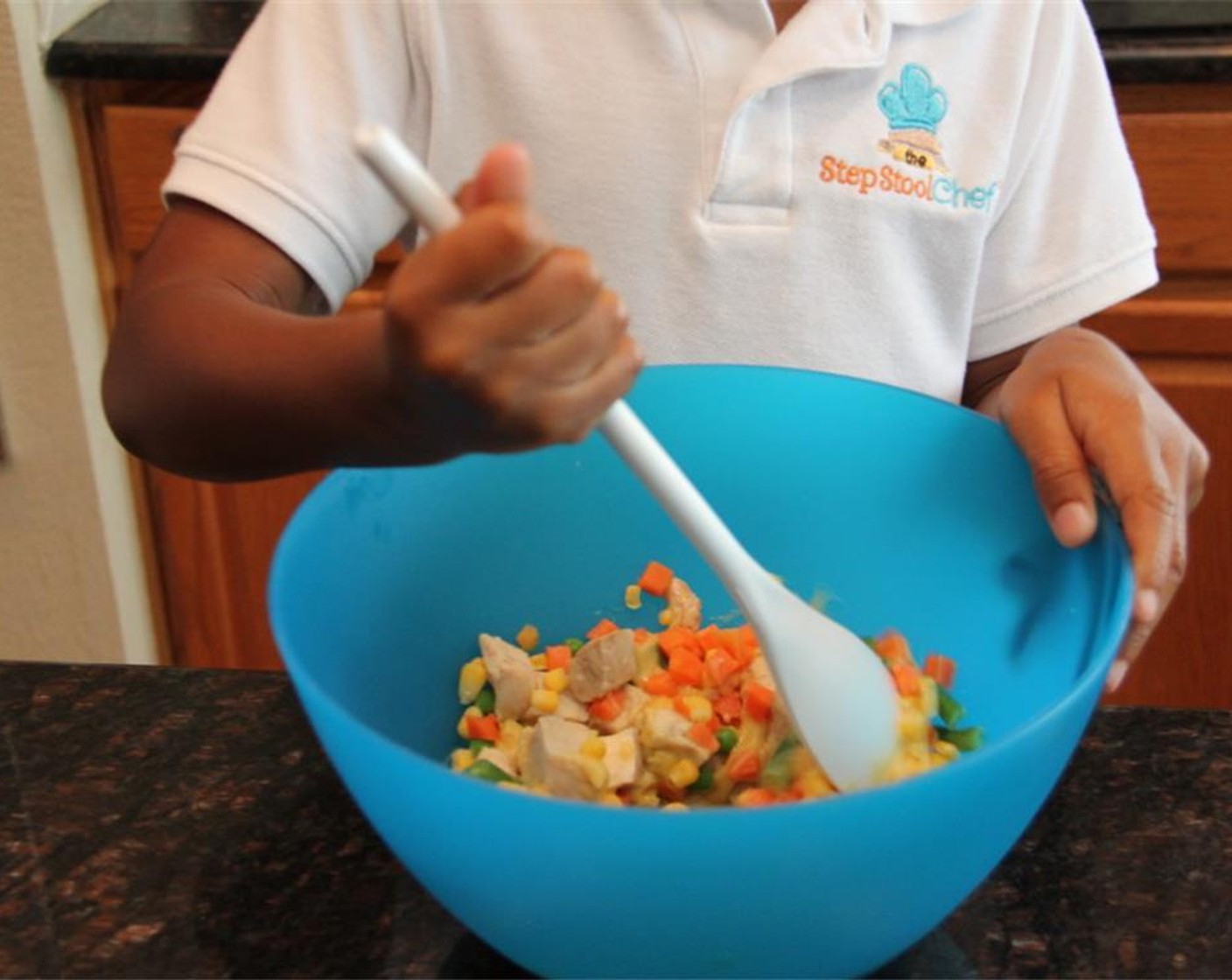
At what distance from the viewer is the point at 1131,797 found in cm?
65

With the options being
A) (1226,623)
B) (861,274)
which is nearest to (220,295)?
(861,274)

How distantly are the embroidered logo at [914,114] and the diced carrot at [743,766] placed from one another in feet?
1.36

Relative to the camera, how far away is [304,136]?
812 mm

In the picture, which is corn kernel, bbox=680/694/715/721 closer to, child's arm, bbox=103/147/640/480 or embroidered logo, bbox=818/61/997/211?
child's arm, bbox=103/147/640/480

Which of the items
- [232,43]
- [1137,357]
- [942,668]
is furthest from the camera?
[1137,357]

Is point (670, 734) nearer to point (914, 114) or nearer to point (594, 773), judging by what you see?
point (594, 773)

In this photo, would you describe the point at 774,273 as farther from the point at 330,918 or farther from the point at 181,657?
the point at 181,657

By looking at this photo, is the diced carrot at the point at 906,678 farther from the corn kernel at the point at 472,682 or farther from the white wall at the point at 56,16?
the white wall at the point at 56,16

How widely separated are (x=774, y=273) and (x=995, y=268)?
155mm

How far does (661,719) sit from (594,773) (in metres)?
0.06

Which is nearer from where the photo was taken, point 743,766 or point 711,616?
point 743,766

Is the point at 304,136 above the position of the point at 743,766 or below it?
above

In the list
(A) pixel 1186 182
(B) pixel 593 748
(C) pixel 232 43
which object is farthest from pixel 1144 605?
(C) pixel 232 43

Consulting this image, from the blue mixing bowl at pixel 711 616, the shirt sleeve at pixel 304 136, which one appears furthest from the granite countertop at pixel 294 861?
the shirt sleeve at pixel 304 136
